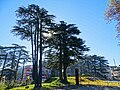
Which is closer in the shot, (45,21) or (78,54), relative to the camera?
(45,21)

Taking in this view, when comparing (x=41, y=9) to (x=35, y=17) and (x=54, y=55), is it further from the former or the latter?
(x=54, y=55)

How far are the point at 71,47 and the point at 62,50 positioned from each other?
6.48 feet

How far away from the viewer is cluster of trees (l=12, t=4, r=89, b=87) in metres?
29.8

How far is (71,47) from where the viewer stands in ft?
123

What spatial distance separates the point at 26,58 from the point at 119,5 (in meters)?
47.6

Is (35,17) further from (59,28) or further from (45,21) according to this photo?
(59,28)

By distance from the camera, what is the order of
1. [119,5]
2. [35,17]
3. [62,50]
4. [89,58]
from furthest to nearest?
[89,58] → [62,50] → [35,17] → [119,5]

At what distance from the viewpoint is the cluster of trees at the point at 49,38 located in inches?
1171

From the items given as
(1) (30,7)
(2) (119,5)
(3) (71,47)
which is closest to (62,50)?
(3) (71,47)

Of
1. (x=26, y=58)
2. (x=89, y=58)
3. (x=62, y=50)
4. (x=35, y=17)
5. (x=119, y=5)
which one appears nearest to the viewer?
(x=119, y=5)

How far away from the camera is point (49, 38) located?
113 ft

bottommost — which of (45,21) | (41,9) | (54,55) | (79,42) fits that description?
(54,55)

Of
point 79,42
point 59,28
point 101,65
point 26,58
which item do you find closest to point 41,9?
point 59,28

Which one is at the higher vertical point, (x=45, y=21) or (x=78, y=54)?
(x=45, y=21)
